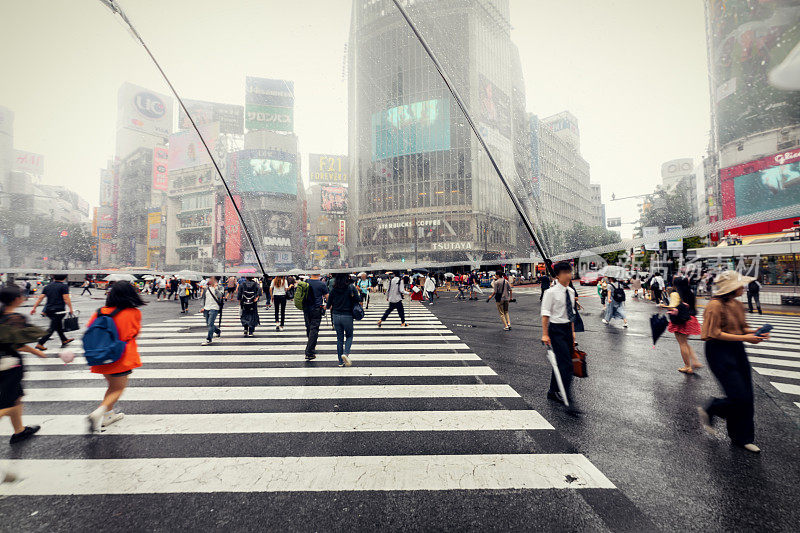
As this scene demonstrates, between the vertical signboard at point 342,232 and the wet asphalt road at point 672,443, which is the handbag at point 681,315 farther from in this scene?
the vertical signboard at point 342,232

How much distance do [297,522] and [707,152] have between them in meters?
85.2

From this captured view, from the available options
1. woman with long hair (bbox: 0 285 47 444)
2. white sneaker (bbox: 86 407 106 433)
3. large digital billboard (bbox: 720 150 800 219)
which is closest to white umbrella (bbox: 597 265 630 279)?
white sneaker (bbox: 86 407 106 433)

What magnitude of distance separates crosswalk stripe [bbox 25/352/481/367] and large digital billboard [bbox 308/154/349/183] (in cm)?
8398

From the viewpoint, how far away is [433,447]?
10.4 feet

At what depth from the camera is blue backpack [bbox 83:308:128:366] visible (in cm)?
336

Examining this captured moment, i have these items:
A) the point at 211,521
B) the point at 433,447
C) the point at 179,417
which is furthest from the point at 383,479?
the point at 179,417

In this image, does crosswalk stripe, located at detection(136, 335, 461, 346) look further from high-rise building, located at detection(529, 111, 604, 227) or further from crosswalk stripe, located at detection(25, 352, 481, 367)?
high-rise building, located at detection(529, 111, 604, 227)

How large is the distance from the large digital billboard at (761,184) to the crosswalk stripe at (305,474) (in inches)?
1737

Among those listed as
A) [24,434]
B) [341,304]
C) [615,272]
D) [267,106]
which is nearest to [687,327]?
[341,304]

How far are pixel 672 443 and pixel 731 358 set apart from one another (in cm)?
102

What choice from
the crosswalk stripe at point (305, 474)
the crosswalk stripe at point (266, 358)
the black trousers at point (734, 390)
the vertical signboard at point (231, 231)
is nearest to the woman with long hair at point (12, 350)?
the crosswalk stripe at point (305, 474)

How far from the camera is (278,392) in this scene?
4.75 metres

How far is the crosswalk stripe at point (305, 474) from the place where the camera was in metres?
2.56

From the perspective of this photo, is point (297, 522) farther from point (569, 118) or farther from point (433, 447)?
point (569, 118)
